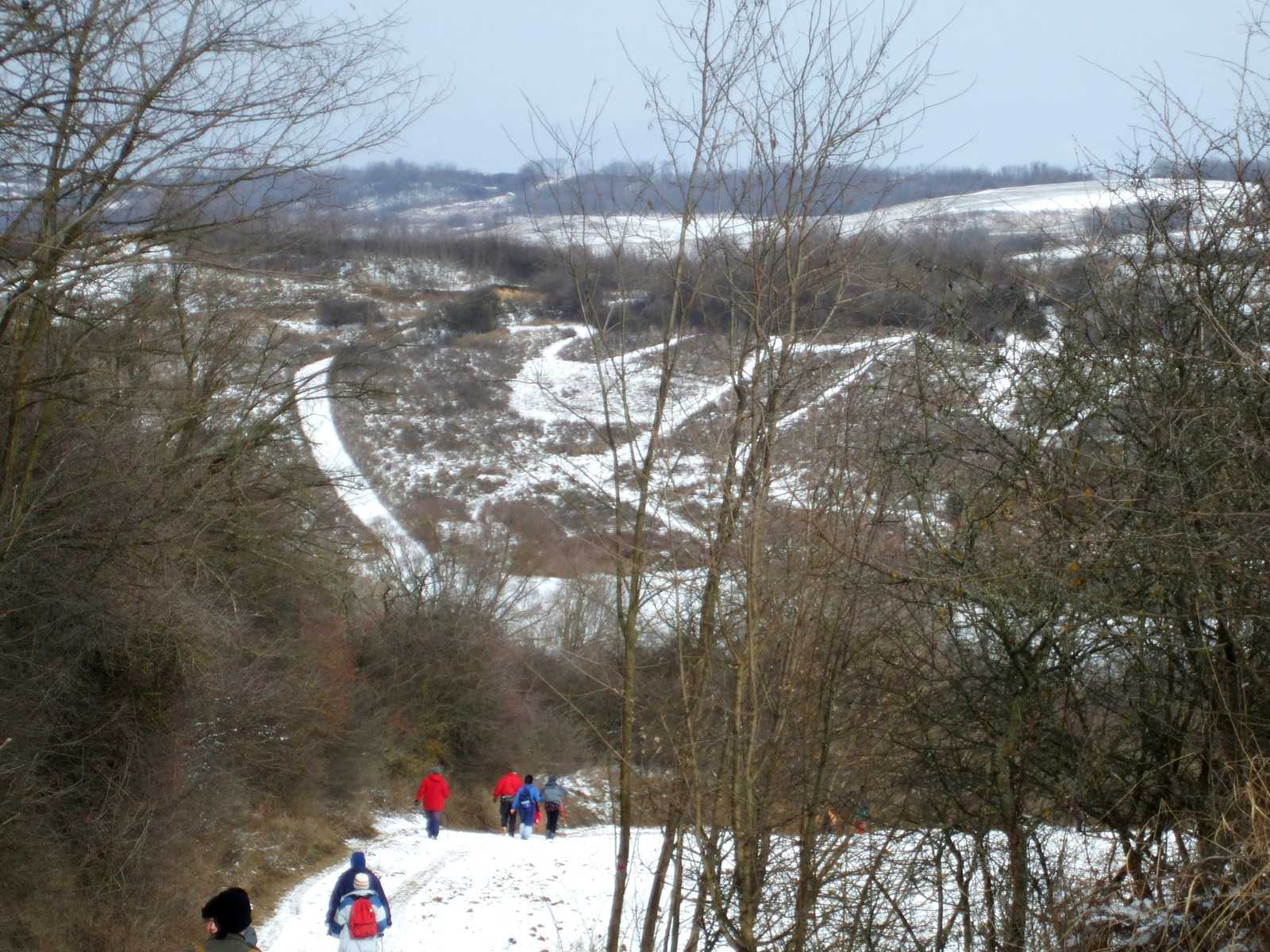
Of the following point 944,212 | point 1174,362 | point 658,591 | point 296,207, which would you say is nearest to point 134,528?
point 296,207

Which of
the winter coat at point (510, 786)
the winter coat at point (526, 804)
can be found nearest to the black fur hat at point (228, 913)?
the winter coat at point (526, 804)

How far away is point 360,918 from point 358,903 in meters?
0.16

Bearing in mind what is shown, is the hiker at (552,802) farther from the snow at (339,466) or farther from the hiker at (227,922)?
the hiker at (227,922)

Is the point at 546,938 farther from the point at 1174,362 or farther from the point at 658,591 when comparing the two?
the point at 1174,362

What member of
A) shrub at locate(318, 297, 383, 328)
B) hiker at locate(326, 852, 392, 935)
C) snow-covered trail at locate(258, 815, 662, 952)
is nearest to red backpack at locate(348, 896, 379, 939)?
hiker at locate(326, 852, 392, 935)

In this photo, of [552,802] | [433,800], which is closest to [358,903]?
[433,800]

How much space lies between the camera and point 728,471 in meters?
6.12

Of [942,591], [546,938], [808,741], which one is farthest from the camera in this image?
[546,938]

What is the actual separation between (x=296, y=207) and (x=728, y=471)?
5.18 metres

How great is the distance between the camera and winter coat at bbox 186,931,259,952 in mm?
5582

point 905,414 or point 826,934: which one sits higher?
point 905,414

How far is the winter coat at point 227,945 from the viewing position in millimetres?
5582

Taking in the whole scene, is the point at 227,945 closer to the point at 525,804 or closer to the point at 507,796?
the point at 525,804

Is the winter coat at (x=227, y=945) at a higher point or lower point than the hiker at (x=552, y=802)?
higher
